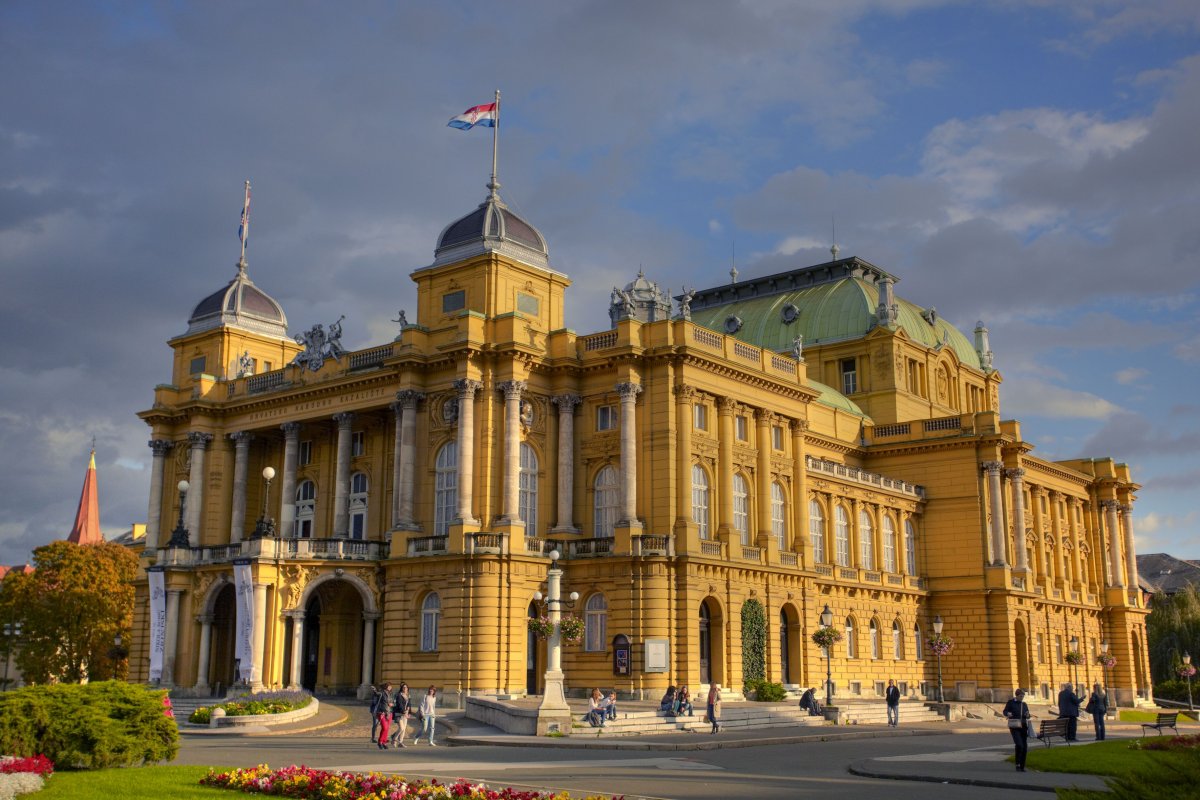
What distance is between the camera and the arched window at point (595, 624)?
52.6m

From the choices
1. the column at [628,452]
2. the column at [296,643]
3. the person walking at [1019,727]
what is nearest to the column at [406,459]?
the column at [296,643]

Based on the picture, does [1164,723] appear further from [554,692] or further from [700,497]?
→ [554,692]

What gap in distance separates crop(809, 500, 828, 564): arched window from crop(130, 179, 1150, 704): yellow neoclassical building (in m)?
0.12

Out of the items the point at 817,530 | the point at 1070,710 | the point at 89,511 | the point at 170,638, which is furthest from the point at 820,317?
the point at 89,511

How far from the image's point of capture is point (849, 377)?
81875 mm

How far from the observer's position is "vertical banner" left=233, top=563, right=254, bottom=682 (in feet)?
172

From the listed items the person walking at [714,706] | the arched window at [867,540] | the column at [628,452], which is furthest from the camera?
the arched window at [867,540]

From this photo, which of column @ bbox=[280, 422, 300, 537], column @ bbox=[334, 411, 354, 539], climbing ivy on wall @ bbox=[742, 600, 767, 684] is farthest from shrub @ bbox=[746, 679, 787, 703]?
column @ bbox=[280, 422, 300, 537]

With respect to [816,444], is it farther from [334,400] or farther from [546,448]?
[334,400]

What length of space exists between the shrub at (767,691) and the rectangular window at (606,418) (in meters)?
12.8

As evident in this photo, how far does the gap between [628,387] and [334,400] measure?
1505 centimetres

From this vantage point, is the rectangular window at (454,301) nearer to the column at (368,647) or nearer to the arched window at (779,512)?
the column at (368,647)

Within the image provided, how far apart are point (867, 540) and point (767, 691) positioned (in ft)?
62.2

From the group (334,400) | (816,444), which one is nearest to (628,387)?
(334,400)
